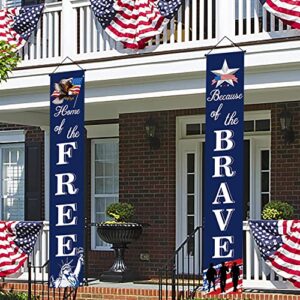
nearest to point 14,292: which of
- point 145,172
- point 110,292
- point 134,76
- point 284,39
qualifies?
point 110,292

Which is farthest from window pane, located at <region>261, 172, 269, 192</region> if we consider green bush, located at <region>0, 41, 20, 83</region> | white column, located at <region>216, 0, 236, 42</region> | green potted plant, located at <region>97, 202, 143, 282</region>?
green bush, located at <region>0, 41, 20, 83</region>

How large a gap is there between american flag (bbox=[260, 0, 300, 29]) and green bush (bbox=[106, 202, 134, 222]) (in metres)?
5.06

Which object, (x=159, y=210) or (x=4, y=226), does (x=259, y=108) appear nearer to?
(x=159, y=210)

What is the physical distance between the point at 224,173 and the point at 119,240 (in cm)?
340

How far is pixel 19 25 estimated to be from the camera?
16484mm

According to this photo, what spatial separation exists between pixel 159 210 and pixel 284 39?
4.90 meters

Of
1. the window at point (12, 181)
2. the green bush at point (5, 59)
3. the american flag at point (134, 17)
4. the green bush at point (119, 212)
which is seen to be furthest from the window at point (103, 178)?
the green bush at point (5, 59)

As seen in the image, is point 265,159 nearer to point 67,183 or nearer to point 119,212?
point 119,212

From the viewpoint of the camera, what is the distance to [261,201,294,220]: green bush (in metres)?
14.9

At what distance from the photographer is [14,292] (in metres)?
16.5

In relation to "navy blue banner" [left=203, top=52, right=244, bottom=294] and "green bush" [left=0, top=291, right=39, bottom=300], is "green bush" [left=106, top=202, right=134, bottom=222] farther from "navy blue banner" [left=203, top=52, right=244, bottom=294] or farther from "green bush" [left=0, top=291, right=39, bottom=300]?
"navy blue banner" [left=203, top=52, right=244, bottom=294]

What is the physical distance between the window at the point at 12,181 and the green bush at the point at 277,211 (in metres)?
6.40

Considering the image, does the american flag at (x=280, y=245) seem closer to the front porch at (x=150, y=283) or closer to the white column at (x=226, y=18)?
the front porch at (x=150, y=283)

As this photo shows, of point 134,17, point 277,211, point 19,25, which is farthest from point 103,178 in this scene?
point 277,211
